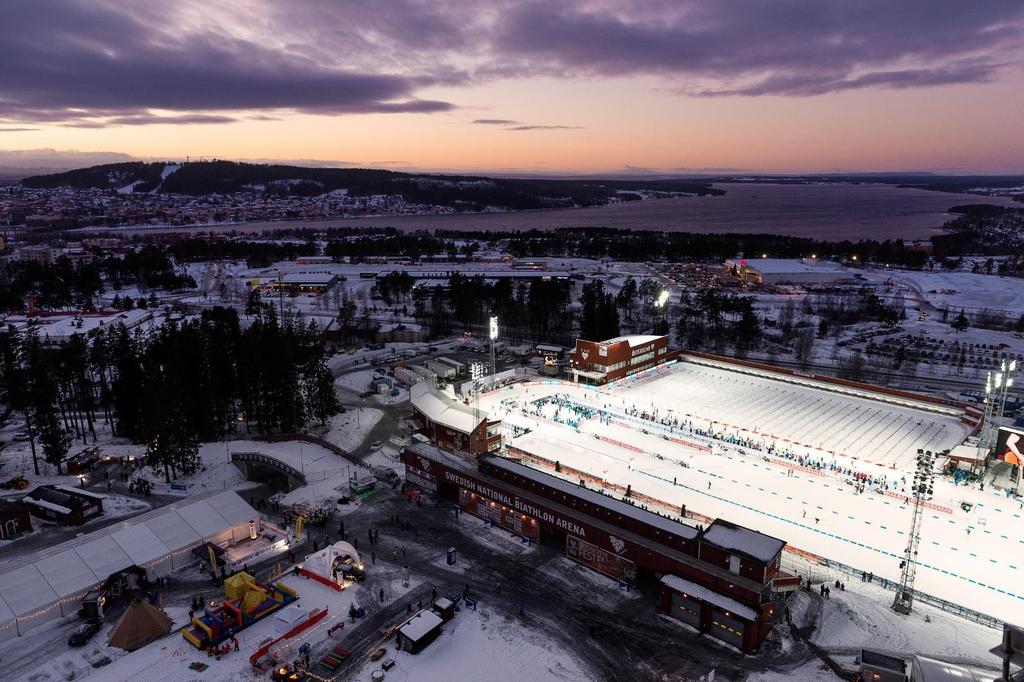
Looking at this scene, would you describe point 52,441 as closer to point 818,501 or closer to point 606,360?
point 606,360

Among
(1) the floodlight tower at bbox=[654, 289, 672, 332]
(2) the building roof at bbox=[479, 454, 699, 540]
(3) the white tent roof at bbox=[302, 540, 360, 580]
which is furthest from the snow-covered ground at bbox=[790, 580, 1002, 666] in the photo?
(1) the floodlight tower at bbox=[654, 289, 672, 332]

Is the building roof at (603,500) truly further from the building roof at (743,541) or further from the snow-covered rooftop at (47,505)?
the snow-covered rooftop at (47,505)

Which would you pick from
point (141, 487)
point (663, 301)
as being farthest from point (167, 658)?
point (663, 301)

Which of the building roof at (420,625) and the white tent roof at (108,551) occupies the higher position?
the white tent roof at (108,551)

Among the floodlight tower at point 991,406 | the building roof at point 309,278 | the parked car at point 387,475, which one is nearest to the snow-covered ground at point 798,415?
the floodlight tower at point 991,406

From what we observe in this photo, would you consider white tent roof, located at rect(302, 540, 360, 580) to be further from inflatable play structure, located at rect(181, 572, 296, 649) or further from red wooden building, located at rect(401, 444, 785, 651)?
red wooden building, located at rect(401, 444, 785, 651)

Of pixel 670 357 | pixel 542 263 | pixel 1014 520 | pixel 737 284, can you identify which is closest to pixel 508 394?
pixel 670 357

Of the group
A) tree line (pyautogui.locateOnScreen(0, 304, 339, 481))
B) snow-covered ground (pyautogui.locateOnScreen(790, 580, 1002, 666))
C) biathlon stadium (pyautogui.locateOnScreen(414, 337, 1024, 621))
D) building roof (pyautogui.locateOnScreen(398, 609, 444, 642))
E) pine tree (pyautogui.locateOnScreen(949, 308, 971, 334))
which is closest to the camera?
snow-covered ground (pyautogui.locateOnScreen(790, 580, 1002, 666))
